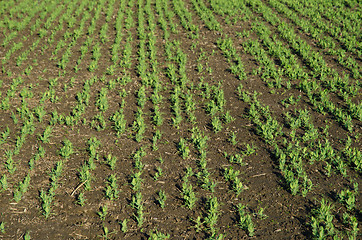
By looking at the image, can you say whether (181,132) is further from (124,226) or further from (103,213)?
(124,226)

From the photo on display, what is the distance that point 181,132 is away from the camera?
6.41 meters

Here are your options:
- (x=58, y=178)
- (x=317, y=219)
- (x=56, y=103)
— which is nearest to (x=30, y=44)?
(x=56, y=103)

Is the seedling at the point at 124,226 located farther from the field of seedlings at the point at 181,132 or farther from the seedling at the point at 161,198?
the seedling at the point at 161,198

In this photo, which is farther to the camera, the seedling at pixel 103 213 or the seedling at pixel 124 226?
the seedling at pixel 103 213

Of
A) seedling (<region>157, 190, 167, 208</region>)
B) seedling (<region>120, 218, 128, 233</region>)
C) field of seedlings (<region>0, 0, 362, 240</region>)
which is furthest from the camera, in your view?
seedling (<region>157, 190, 167, 208</region>)

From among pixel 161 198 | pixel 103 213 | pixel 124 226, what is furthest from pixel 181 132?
pixel 124 226

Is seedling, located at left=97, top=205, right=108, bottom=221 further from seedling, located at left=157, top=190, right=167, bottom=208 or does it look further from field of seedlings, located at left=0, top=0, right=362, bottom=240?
seedling, located at left=157, top=190, right=167, bottom=208

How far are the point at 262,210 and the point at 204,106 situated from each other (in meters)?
3.45

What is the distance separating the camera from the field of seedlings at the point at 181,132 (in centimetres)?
439

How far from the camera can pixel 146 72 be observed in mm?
8906

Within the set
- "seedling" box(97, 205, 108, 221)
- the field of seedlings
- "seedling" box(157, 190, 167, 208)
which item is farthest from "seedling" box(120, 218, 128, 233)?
"seedling" box(157, 190, 167, 208)

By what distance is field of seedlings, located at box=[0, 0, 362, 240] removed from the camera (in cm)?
439

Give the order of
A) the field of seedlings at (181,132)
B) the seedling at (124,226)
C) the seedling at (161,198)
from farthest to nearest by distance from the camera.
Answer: the seedling at (161,198) → the field of seedlings at (181,132) → the seedling at (124,226)

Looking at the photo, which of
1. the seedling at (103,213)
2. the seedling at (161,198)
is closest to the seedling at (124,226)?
the seedling at (103,213)
